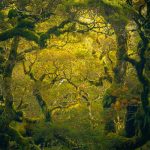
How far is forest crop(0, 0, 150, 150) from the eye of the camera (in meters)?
18.1

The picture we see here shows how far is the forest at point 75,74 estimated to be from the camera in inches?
714

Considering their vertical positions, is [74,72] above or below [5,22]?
below

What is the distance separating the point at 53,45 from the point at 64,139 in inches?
237

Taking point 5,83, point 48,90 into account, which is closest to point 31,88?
point 48,90

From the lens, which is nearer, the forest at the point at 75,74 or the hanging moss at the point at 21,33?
the hanging moss at the point at 21,33

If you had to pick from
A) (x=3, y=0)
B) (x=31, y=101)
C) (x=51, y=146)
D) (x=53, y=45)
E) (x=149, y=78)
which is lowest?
(x=51, y=146)

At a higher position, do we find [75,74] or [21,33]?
[21,33]

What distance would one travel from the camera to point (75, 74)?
90.6ft

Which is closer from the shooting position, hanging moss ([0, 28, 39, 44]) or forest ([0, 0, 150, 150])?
hanging moss ([0, 28, 39, 44])

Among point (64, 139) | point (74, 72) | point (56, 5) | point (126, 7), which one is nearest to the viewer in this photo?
point (126, 7)

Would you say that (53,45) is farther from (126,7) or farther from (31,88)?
(126,7)

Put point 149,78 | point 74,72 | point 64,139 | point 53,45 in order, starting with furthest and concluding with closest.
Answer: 1. point 74,72
2. point 53,45
3. point 64,139
4. point 149,78

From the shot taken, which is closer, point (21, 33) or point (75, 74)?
point (21, 33)

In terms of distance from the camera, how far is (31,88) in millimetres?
24719
